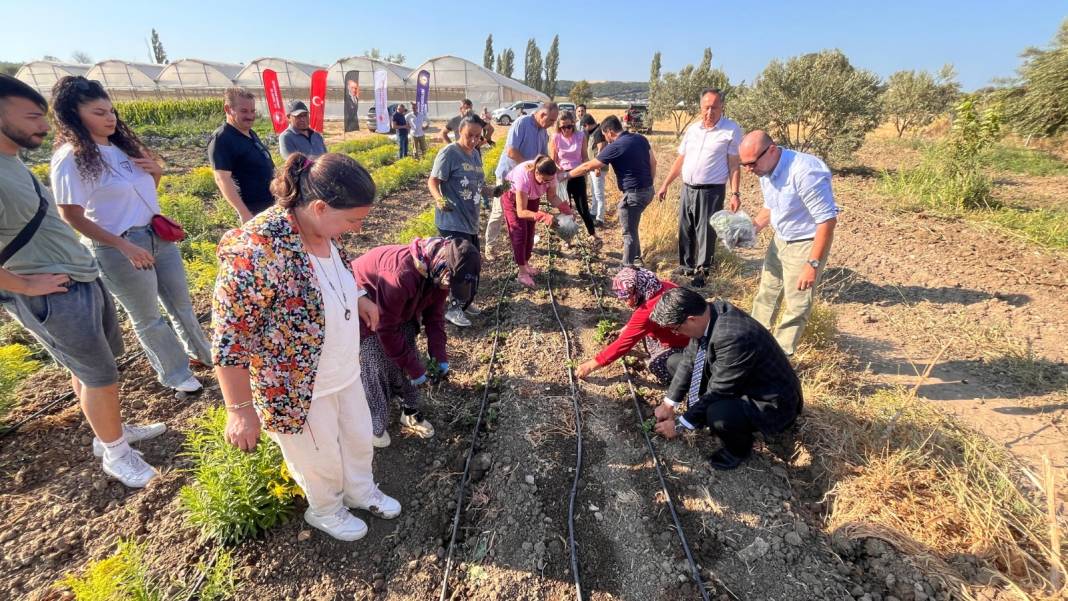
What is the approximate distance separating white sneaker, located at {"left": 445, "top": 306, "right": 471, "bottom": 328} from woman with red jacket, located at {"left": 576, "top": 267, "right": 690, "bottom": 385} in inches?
59.0

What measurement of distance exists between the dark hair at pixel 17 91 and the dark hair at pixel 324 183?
51.6 inches

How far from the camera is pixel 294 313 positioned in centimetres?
159

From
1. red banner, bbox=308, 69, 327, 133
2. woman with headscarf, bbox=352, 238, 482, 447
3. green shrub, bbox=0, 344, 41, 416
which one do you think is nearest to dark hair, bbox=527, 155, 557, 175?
woman with headscarf, bbox=352, 238, 482, 447

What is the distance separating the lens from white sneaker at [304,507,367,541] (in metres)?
2.27

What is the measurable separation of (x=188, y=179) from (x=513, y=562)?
402 inches

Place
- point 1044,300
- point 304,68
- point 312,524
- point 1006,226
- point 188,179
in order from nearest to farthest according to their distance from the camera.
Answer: point 312,524 → point 1044,300 → point 1006,226 → point 188,179 → point 304,68

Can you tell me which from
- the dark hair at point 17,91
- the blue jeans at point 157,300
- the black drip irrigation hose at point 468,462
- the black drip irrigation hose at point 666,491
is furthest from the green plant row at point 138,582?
the black drip irrigation hose at point 666,491

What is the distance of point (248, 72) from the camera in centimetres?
3072

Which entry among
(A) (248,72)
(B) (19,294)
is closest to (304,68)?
(A) (248,72)

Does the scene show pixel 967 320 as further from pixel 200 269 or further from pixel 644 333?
pixel 200 269

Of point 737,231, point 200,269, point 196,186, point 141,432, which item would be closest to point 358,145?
point 196,186

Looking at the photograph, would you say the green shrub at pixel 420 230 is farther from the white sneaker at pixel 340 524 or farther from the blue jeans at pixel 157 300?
the white sneaker at pixel 340 524

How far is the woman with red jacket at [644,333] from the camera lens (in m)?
3.07

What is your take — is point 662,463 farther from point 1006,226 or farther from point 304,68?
point 304,68
